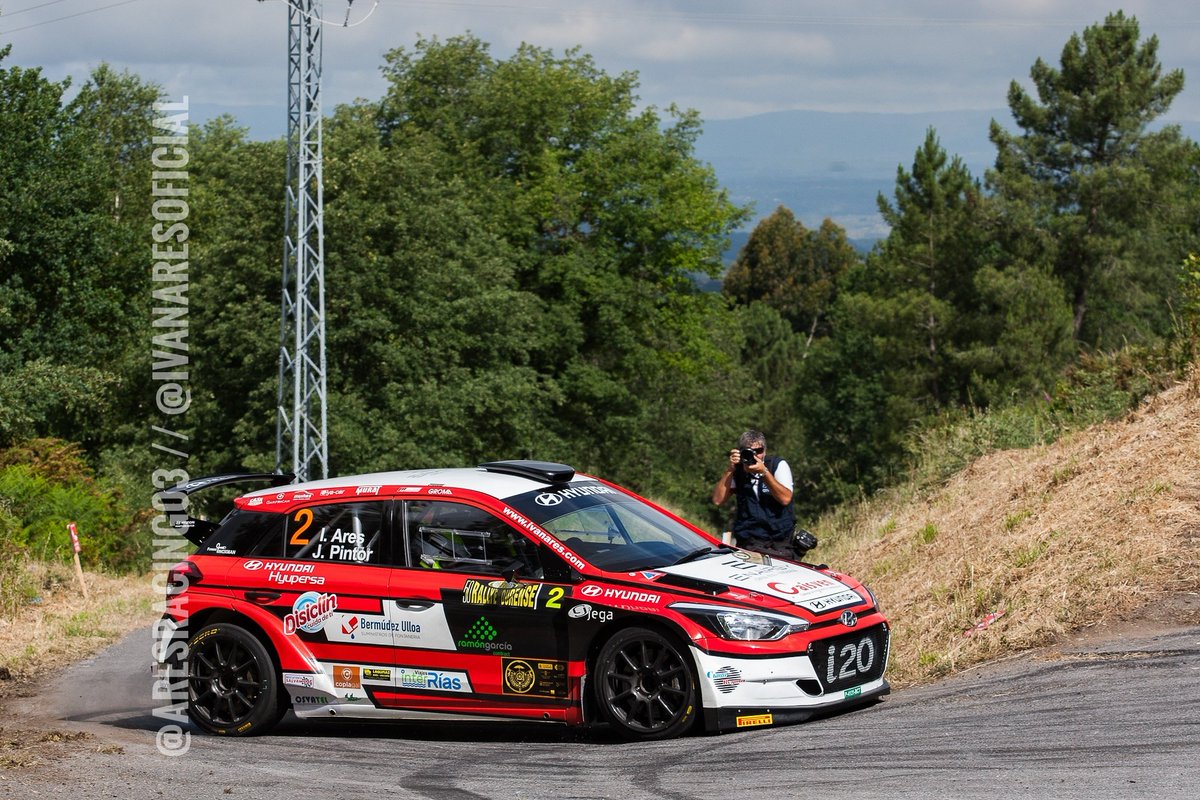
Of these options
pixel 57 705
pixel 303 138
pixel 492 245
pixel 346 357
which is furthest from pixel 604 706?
pixel 492 245

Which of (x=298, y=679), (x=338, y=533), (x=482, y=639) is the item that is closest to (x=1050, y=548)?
(x=482, y=639)

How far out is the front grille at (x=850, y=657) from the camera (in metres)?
8.05

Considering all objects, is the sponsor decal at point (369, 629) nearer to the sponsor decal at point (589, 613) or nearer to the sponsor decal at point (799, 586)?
the sponsor decal at point (589, 613)

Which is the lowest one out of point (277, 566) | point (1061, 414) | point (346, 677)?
point (346, 677)

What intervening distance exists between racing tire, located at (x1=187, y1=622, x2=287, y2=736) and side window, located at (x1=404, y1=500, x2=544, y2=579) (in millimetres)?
1345

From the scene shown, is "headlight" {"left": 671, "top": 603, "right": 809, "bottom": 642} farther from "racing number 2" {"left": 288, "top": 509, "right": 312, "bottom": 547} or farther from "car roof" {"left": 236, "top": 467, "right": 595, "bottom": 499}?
"racing number 2" {"left": 288, "top": 509, "right": 312, "bottom": 547}

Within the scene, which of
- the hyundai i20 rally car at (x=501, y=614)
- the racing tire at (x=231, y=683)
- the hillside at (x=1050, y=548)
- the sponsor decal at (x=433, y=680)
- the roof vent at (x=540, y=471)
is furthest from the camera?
the hillside at (x=1050, y=548)

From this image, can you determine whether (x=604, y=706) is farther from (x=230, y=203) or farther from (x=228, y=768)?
(x=230, y=203)

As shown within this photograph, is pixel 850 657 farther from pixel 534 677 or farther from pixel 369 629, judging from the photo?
pixel 369 629

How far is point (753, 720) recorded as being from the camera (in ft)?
25.7

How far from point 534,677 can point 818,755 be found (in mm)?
2007

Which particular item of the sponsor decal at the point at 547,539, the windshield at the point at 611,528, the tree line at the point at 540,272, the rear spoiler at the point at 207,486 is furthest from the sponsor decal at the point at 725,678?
the tree line at the point at 540,272

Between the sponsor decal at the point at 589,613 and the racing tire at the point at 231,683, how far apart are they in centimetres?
224

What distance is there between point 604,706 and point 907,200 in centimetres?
5581
